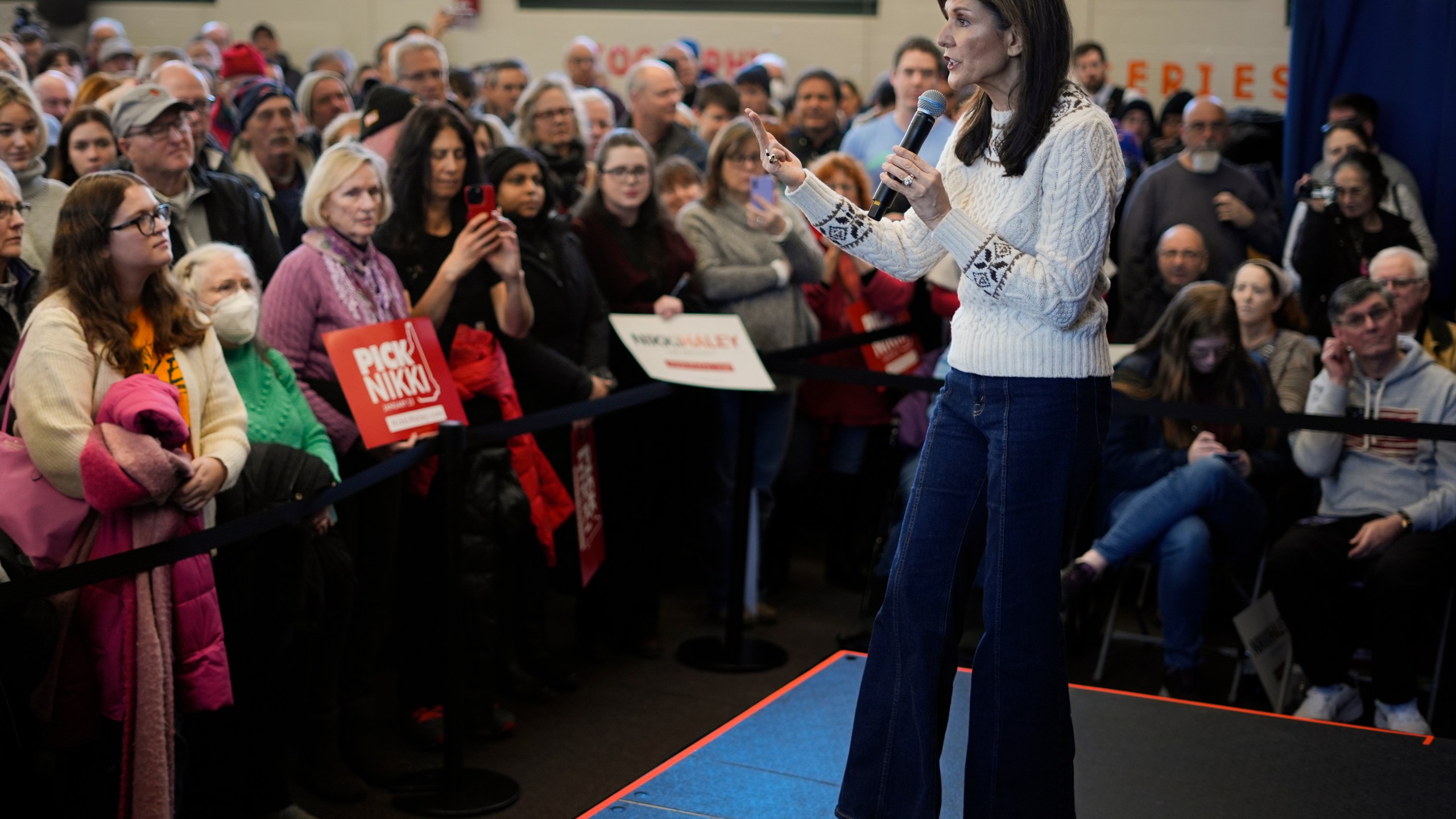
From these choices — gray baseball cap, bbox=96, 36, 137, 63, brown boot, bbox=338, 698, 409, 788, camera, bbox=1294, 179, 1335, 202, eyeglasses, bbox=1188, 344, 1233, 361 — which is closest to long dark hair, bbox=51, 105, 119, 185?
brown boot, bbox=338, 698, 409, 788

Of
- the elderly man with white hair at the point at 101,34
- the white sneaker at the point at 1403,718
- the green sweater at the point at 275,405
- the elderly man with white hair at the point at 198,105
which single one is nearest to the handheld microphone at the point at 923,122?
the green sweater at the point at 275,405

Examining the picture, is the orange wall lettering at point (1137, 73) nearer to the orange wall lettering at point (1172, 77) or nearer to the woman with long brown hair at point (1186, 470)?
the orange wall lettering at point (1172, 77)

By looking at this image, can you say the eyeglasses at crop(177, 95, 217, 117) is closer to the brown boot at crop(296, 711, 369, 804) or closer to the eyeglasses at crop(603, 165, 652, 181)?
the eyeglasses at crop(603, 165, 652, 181)

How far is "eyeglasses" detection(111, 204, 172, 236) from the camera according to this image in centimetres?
292

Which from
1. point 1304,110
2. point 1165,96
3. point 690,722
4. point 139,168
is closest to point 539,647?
point 690,722

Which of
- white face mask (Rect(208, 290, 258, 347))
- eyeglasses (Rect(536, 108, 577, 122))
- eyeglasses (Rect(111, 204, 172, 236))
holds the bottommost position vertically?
white face mask (Rect(208, 290, 258, 347))

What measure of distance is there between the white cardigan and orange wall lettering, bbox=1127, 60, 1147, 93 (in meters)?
8.13

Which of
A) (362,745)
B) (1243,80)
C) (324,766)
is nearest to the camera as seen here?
(324,766)

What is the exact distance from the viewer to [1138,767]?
282 centimetres

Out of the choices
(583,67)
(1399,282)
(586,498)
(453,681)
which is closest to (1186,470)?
(1399,282)

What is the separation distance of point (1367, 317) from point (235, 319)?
317 centimetres

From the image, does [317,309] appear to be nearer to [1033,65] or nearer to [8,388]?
[8,388]

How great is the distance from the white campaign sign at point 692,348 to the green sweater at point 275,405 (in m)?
1.23

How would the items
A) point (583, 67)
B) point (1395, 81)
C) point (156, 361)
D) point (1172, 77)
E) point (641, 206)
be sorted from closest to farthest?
1. point (156, 361)
2. point (641, 206)
3. point (1395, 81)
4. point (583, 67)
5. point (1172, 77)
